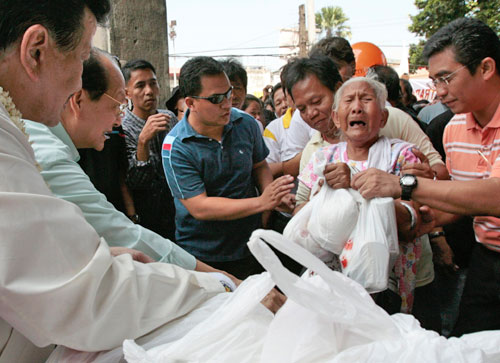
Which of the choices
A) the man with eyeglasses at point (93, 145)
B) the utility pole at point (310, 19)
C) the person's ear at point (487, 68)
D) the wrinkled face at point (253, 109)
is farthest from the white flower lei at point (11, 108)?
the utility pole at point (310, 19)

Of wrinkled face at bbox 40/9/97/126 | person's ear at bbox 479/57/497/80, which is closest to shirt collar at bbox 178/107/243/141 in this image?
wrinkled face at bbox 40/9/97/126

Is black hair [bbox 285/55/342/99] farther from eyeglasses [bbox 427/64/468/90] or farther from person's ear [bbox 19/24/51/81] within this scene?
person's ear [bbox 19/24/51/81]

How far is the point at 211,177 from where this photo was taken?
110 inches

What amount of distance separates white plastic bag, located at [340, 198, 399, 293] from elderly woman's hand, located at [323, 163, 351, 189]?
16 centimetres

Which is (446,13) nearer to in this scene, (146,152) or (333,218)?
(146,152)

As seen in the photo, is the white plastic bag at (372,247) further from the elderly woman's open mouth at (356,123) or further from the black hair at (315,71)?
the black hair at (315,71)

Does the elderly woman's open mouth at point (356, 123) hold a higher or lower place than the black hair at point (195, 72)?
lower

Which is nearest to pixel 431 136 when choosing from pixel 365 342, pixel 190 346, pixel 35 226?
pixel 365 342

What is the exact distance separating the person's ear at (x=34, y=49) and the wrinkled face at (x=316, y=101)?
6.13ft

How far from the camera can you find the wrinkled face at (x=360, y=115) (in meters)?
2.23

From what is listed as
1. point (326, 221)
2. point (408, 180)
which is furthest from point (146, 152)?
point (408, 180)

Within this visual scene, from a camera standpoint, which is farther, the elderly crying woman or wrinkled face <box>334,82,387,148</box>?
wrinkled face <box>334,82,387,148</box>

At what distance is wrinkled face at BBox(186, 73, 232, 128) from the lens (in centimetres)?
279

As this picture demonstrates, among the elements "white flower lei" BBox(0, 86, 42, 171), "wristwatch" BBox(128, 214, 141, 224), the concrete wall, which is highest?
the concrete wall
